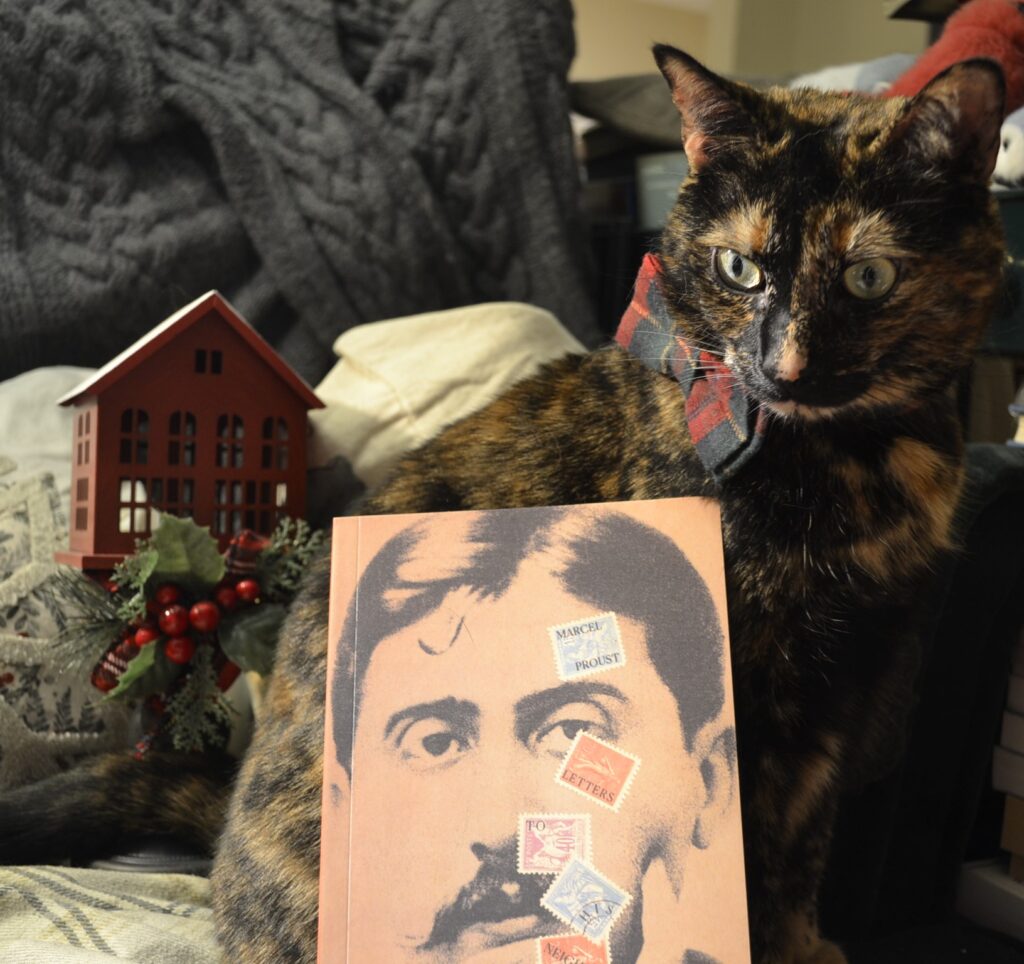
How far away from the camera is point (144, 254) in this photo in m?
1.51

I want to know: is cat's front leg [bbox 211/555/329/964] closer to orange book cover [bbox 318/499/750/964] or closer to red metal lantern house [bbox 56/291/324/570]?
orange book cover [bbox 318/499/750/964]

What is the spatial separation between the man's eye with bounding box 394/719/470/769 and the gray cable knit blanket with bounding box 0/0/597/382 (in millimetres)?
994

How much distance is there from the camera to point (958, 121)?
25.7 inches

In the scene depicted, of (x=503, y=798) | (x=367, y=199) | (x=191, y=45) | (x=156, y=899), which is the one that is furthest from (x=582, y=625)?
(x=191, y=45)

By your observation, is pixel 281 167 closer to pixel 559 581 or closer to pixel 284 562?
pixel 284 562

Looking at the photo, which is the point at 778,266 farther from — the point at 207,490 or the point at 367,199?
the point at 367,199

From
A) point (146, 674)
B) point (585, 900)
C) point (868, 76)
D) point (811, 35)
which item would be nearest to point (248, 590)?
point (146, 674)

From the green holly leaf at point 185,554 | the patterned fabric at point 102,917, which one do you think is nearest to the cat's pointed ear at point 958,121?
the green holly leaf at point 185,554

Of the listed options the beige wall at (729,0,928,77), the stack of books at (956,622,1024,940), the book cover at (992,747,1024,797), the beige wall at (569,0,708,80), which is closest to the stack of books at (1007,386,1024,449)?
the stack of books at (956,622,1024,940)

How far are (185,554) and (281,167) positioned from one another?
766mm

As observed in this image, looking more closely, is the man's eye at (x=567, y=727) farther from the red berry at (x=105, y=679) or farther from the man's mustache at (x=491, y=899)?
the red berry at (x=105, y=679)

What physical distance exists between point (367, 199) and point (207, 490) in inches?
25.3

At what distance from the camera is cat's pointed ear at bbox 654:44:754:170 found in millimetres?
705

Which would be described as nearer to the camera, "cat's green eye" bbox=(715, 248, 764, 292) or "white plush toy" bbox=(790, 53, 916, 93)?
"cat's green eye" bbox=(715, 248, 764, 292)
